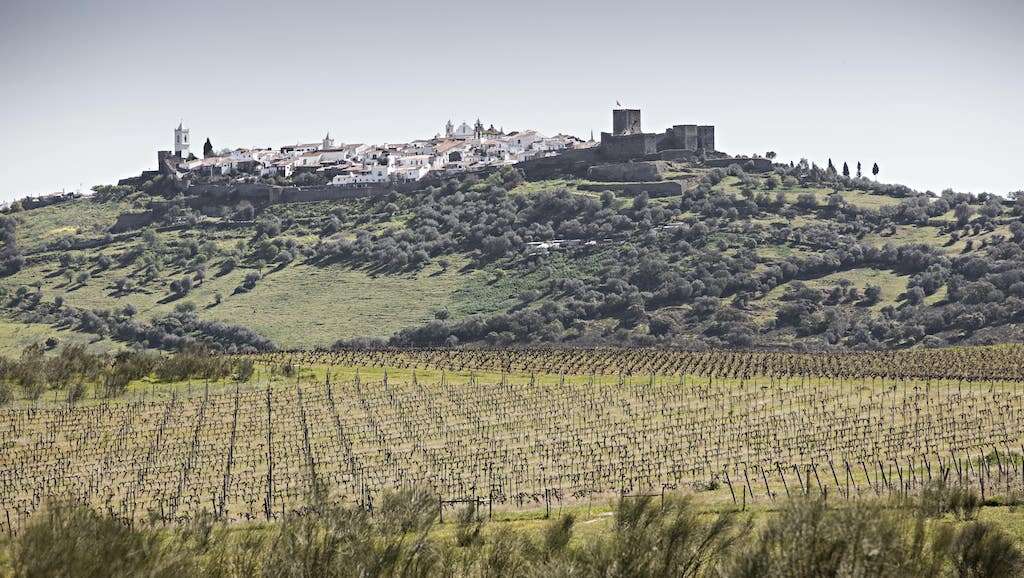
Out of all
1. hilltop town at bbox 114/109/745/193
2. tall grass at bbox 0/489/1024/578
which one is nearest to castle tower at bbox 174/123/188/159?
hilltop town at bbox 114/109/745/193

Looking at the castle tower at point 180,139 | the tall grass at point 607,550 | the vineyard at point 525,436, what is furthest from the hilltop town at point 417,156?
the tall grass at point 607,550

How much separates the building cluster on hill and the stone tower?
6599 millimetres

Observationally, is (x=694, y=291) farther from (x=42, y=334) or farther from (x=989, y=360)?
(x=42, y=334)

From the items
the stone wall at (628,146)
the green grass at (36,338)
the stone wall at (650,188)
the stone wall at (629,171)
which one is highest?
the stone wall at (628,146)

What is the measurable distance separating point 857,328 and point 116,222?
6435 cm

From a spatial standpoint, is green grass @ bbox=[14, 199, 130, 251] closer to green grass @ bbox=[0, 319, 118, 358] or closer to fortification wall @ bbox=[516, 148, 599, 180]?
green grass @ bbox=[0, 319, 118, 358]

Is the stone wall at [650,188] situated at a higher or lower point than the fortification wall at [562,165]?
lower

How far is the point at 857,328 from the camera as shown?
265ft

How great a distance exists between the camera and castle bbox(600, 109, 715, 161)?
11606 cm

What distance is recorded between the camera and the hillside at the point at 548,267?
8500 cm

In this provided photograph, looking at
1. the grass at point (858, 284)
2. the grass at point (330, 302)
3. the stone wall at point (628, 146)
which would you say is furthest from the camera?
Result: the stone wall at point (628, 146)

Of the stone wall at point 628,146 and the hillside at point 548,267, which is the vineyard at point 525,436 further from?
the stone wall at point 628,146

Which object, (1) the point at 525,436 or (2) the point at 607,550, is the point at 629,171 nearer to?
(1) the point at 525,436

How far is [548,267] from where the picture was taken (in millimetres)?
98125
